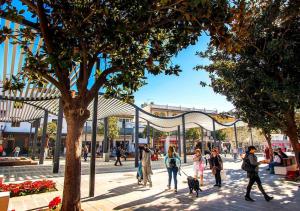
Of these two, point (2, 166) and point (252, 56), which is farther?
point (2, 166)

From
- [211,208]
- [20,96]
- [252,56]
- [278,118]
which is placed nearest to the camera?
[211,208]

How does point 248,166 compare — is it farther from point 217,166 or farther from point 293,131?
point 293,131

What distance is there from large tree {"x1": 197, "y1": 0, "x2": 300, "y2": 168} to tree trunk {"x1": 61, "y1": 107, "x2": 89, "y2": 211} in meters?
4.85

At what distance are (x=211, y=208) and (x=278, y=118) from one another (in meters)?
5.40

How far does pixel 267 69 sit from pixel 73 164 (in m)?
7.31

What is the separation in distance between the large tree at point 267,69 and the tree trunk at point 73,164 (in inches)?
191

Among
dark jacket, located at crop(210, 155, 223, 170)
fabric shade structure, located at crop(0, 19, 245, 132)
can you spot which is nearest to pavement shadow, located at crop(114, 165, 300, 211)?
dark jacket, located at crop(210, 155, 223, 170)

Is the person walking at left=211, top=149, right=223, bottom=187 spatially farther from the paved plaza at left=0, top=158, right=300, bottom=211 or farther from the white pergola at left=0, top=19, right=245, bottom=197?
the white pergola at left=0, top=19, right=245, bottom=197

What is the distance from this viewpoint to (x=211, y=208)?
6.46m

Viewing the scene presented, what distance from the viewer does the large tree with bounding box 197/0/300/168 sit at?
7.45 metres

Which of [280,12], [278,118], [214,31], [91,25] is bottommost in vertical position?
[278,118]

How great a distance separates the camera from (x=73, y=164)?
5.47m

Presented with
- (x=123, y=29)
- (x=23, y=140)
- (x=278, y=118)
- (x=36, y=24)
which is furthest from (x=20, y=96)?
(x=23, y=140)

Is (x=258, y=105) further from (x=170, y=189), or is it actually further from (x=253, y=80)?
(x=170, y=189)
